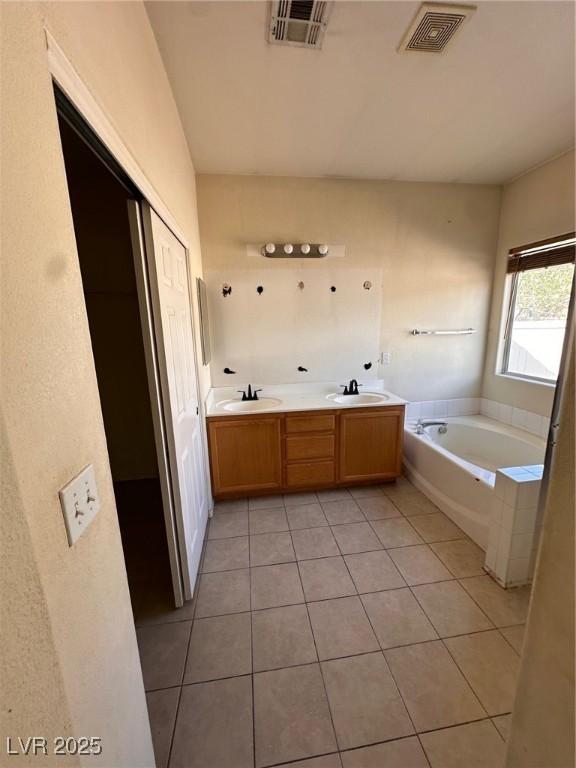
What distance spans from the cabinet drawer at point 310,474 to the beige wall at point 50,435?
1.76 m

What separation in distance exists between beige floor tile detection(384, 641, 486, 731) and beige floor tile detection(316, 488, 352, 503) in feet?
3.93

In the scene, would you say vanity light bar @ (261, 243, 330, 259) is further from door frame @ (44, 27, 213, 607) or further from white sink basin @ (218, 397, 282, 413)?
white sink basin @ (218, 397, 282, 413)

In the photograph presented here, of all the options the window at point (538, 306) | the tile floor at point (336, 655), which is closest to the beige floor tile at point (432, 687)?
the tile floor at point (336, 655)

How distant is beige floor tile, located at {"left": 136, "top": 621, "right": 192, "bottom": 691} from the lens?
51.4 inches

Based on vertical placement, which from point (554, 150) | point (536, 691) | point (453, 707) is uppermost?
point (554, 150)

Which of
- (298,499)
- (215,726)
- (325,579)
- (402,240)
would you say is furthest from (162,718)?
(402,240)

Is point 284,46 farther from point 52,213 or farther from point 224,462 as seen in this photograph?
point 224,462

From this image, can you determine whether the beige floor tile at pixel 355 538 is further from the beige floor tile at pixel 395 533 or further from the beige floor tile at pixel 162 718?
the beige floor tile at pixel 162 718

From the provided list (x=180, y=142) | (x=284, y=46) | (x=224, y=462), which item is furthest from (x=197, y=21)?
(x=224, y=462)

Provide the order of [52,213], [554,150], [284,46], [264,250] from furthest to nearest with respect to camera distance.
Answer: [264,250]
[554,150]
[284,46]
[52,213]

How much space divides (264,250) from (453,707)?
2937 millimetres

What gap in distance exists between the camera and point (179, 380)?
1.67m

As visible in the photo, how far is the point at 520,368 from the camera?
2902 mm

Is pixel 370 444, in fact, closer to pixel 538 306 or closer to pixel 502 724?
pixel 502 724
